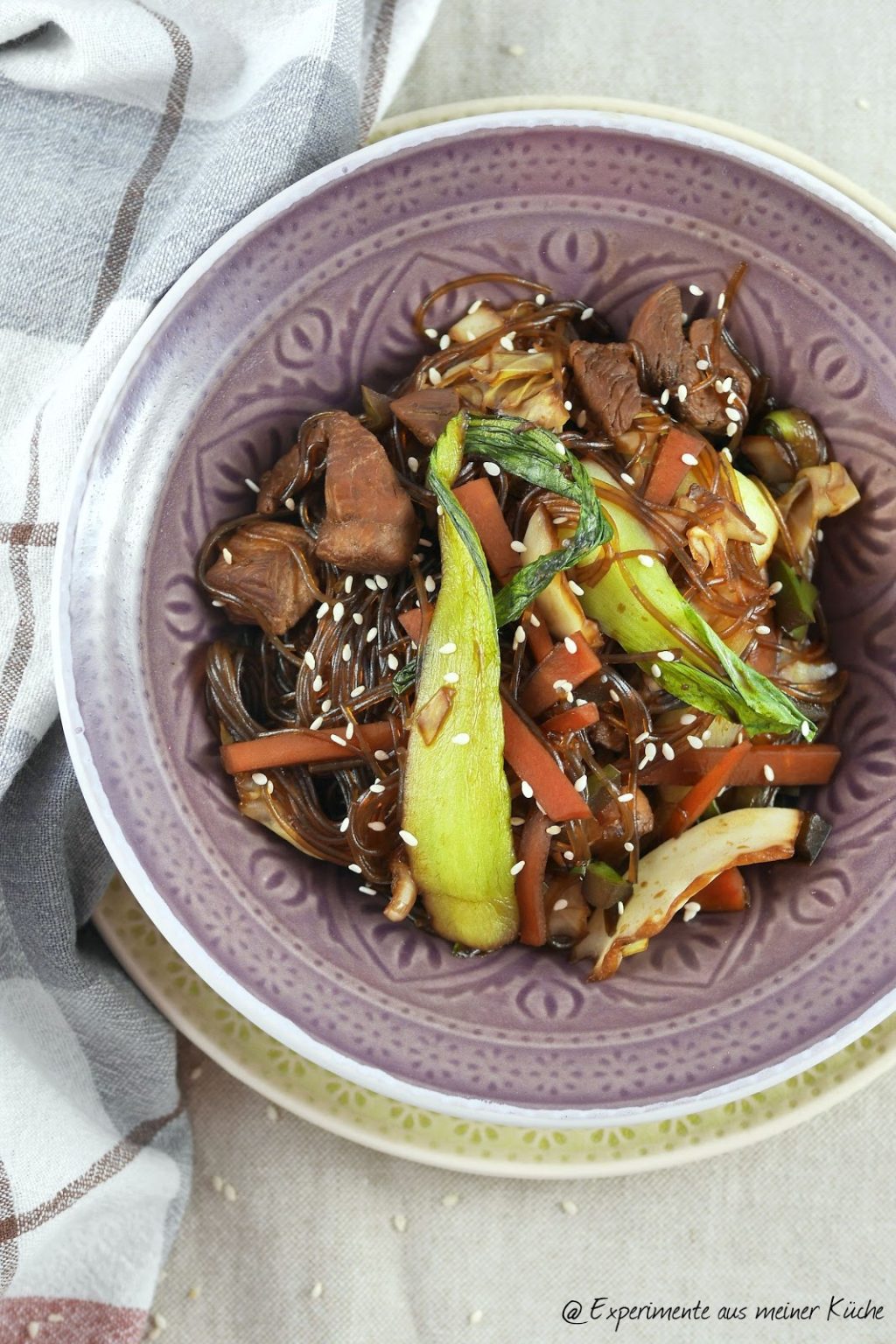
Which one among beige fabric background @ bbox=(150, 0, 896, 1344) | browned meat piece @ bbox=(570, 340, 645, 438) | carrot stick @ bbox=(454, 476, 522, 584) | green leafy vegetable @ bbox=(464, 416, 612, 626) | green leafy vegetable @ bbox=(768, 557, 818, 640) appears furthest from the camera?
beige fabric background @ bbox=(150, 0, 896, 1344)

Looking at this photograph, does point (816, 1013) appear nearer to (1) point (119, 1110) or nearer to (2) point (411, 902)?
(2) point (411, 902)

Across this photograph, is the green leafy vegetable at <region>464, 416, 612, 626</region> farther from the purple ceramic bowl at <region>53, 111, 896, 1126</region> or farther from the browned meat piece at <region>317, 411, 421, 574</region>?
the purple ceramic bowl at <region>53, 111, 896, 1126</region>

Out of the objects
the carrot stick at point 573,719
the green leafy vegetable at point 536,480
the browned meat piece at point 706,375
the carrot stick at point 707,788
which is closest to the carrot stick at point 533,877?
the carrot stick at point 573,719

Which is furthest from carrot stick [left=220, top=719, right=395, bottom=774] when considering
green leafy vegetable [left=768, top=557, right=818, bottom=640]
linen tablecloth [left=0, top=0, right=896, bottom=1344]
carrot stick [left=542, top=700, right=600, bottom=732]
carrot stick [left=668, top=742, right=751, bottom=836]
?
linen tablecloth [left=0, top=0, right=896, bottom=1344]

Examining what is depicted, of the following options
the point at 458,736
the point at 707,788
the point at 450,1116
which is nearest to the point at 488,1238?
the point at 450,1116

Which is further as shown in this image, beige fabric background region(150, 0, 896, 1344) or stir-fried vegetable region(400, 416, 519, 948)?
beige fabric background region(150, 0, 896, 1344)

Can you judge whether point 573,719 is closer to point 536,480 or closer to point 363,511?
point 536,480
